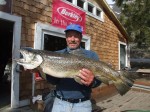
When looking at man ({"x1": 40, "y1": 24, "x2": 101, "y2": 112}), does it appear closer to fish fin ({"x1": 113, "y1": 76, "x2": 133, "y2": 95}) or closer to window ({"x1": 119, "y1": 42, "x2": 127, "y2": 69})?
fish fin ({"x1": 113, "y1": 76, "x2": 133, "y2": 95})

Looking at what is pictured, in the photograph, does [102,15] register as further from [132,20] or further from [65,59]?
[65,59]

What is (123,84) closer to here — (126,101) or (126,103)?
(126,103)

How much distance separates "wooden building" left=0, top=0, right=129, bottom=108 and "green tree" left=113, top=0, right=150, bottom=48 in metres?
3.34

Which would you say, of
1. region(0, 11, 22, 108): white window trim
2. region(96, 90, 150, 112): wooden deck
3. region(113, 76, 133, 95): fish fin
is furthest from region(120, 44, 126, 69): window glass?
region(113, 76, 133, 95): fish fin

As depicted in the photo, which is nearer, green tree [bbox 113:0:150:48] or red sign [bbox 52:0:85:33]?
red sign [bbox 52:0:85:33]

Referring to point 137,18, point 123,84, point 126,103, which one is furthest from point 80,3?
point 123,84

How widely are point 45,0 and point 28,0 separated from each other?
0.91m

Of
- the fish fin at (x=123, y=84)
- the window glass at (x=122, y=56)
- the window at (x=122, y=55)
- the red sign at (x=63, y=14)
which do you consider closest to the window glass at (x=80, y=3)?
the red sign at (x=63, y=14)

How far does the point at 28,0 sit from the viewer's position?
7582mm

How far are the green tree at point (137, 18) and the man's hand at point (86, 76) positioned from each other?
1305cm

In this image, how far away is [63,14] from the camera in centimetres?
919

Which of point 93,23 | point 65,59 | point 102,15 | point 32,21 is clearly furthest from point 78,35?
point 102,15

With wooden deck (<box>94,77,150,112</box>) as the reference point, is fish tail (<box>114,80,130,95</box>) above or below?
above

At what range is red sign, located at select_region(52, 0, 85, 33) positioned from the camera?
884cm
